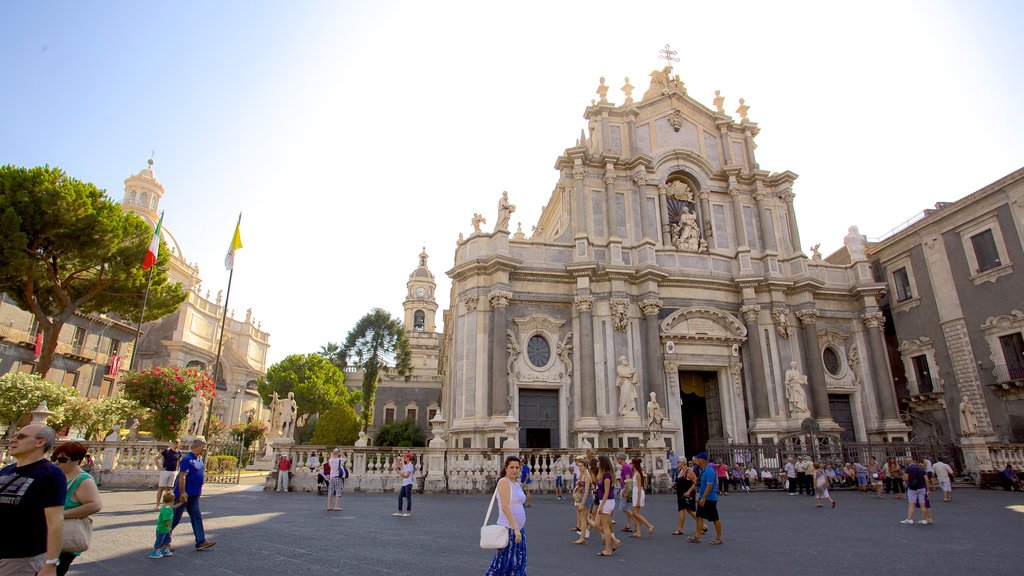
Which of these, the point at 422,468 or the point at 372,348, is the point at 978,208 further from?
the point at 372,348

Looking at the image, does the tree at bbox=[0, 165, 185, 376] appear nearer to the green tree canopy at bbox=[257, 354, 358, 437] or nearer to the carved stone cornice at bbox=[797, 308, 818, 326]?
the green tree canopy at bbox=[257, 354, 358, 437]

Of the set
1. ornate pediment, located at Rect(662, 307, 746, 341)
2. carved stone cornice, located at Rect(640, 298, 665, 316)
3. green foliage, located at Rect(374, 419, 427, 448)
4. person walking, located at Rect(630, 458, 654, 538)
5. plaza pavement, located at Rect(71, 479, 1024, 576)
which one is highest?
carved stone cornice, located at Rect(640, 298, 665, 316)

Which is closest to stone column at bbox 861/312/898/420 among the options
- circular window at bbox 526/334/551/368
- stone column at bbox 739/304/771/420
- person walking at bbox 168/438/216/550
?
stone column at bbox 739/304/771/420

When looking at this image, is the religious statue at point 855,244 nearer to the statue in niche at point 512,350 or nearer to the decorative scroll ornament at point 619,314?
the decorative scroll ornament at point 619,314

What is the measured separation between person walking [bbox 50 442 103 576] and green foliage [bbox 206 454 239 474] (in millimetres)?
19648

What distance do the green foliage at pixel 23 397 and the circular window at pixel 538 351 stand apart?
52.6ft

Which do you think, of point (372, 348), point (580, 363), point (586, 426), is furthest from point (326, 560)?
point (372, 348)

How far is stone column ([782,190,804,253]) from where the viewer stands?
26266 millimetres

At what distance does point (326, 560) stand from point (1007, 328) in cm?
2664

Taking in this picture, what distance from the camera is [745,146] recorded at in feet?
92.2

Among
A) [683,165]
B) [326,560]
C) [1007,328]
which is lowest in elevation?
[326,560]

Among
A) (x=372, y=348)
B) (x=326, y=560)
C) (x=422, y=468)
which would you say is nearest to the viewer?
(x=326, y=560)

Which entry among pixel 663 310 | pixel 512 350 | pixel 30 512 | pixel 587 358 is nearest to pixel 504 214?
pixel 512 350

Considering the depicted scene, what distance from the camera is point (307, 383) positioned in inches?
1813
